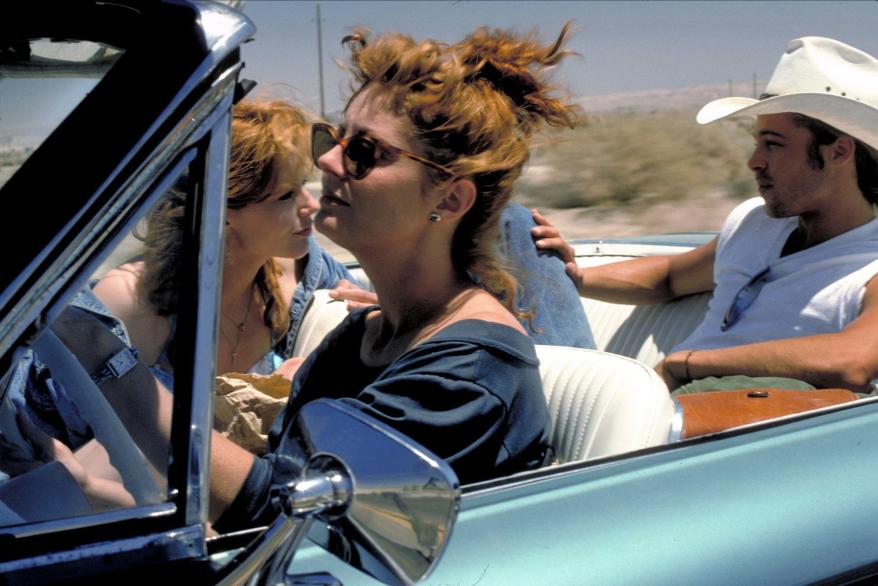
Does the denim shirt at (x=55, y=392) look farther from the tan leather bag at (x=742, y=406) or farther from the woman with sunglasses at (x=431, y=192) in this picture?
the tan leather bag at (x=742, y=406)

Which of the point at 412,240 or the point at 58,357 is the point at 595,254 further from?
the point at 58,357

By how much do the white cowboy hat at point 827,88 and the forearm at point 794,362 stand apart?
0.72 m

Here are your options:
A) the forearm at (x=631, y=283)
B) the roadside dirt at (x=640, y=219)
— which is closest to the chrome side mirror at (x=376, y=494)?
the forearm at (x=631, y=283)

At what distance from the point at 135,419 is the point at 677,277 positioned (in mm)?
2583

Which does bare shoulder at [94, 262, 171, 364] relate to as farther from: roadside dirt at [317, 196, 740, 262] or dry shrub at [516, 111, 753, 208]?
dry shrub at [516, 111, 753, 208]

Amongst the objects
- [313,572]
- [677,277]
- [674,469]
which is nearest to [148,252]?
[313,572]

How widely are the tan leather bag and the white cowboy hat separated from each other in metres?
1.24

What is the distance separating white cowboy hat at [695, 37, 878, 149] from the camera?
314cm

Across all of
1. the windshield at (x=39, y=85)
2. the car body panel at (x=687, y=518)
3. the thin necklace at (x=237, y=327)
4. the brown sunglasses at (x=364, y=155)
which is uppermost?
the windshield at (x=39, y=85)

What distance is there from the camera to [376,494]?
1074 millimetres

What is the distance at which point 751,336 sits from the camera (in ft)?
10.3

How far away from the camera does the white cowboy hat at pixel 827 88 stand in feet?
10.3

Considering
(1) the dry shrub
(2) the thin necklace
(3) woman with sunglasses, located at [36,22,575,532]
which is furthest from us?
(1) the dry shrub

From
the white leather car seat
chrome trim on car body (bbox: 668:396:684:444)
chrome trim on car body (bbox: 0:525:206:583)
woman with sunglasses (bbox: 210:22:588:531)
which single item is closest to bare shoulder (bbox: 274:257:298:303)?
woman with sunglasses (bbox: 210:22:588:531)
